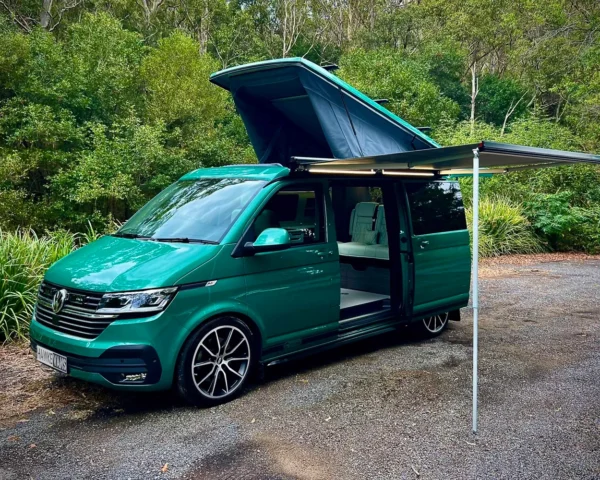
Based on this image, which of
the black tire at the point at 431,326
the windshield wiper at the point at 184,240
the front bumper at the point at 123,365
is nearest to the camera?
the front bumper at the point at 123,365

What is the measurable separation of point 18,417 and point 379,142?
4.39m

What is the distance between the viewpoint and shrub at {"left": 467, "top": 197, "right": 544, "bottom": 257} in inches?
543

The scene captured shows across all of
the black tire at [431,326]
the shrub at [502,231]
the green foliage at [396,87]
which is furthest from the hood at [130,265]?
the green foliage at [396,87]

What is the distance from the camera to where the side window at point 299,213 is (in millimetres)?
5191

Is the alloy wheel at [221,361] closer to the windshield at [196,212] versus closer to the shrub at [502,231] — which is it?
the windshield at [196,212]

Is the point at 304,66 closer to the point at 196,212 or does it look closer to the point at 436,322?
the point at 196,212

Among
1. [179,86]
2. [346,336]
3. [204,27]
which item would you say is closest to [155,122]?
[179,86]

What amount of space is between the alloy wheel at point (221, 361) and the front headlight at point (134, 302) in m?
0.49

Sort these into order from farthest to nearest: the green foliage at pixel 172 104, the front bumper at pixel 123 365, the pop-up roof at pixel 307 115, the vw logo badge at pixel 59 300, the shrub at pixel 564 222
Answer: the shrub at pixel 564 222 < the green foliage at pixel 172 104 < the pop-up roof at pixel 307 115 < the vw logo badge at pixel 59 300 < the front bumper at pixel 123 365

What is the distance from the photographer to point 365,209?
724 cm

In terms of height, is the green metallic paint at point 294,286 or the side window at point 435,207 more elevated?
the side window at point 435,207

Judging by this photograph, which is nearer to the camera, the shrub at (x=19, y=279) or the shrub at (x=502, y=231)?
the shrub at (x=19, y=279)

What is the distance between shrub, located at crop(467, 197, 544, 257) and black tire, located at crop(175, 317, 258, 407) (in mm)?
10028

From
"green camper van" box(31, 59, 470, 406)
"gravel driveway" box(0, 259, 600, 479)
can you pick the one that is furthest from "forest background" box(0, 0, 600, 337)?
"gravel driveway" box(0, 259, 600, 479)
